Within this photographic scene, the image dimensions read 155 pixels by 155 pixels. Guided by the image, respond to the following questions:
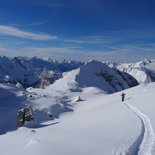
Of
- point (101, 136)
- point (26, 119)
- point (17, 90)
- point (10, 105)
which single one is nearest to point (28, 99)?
point (10, 105)

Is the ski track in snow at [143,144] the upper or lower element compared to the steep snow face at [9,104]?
upper

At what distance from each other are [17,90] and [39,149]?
8089 centimetres

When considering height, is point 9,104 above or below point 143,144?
below

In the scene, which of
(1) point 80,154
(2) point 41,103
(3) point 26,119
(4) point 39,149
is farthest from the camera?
(2) point 41,103

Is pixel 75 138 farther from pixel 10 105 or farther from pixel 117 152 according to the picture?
pixel 10 105

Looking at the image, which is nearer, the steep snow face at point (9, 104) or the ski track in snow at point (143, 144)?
the ski track in snow at point (143, 144)

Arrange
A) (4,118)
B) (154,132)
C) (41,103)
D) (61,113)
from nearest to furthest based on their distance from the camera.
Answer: (154,132) < (4,118) < (61,113) < (41,103)

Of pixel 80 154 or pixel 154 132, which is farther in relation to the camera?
pixel 154 132

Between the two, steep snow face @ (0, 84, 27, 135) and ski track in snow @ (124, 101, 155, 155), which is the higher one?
ski track in snow @ (124, 101, 155, 155)

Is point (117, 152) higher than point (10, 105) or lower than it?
higher

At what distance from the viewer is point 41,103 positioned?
79.1 meters

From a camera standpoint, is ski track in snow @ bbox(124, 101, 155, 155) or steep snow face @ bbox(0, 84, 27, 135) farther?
steep snow face @ bbox(0, 84, 27, 135)

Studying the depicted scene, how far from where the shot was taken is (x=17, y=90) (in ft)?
312

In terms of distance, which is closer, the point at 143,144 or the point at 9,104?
the point at 143,144
